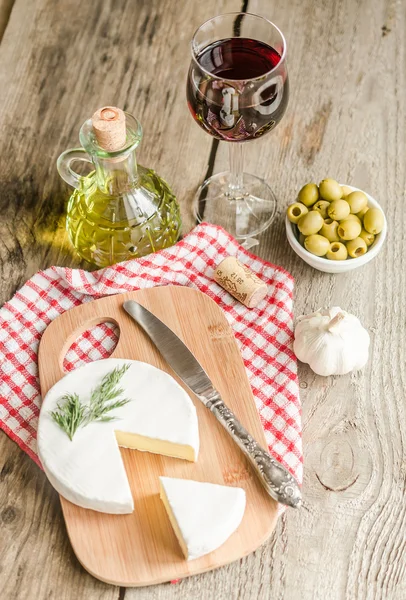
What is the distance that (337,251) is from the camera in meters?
1.53

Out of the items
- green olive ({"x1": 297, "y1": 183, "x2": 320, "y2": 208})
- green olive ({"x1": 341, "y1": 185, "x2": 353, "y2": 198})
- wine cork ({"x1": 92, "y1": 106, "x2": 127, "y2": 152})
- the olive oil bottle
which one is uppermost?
wine cork ({"x1": 92, "y1": 106, "x2": 127, "y2": 152})

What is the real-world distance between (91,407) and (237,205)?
637 mm

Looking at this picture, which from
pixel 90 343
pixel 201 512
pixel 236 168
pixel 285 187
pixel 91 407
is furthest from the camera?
pixel 285 187

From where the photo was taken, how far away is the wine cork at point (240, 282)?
Answer: 1.51 metres

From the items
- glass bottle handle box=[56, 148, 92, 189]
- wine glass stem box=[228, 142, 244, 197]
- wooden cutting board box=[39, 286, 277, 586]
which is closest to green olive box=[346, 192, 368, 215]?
wine glass stem box=[228, 142, 244, 197]

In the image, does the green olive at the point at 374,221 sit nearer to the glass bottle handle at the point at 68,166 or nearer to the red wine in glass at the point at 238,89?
the red wine in glass at the point at 238,89

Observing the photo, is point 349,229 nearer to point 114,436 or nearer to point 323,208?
point 323,208

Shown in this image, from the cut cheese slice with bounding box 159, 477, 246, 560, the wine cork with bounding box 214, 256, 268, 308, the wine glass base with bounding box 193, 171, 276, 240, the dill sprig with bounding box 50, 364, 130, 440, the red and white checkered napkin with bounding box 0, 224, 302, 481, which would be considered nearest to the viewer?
the cut cheese slice with bounding box 159, 477, 246, 560

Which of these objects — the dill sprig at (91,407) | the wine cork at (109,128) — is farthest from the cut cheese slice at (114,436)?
the wine cork at (109,128)

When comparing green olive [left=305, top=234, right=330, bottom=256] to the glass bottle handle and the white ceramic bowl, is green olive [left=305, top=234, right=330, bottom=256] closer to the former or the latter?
the white ceramic bowl

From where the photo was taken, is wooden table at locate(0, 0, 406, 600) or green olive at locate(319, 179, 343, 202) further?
green olive at locate(319, 179, 343, 202)

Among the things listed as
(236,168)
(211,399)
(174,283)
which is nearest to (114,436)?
(211,399)

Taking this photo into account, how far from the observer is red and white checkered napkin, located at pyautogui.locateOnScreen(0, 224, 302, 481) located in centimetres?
141

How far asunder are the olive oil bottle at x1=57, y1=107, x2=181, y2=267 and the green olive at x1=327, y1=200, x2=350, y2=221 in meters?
0.34
